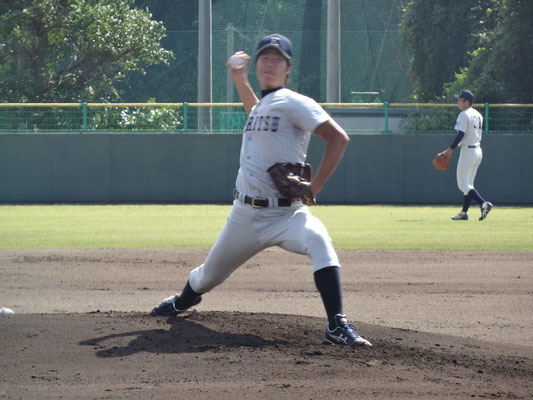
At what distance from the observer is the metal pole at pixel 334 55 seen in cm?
2414

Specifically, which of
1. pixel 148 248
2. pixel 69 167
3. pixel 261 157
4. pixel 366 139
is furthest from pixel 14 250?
pixel 366 139

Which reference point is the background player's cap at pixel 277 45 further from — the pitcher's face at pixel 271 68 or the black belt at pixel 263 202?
the black belt at pixel 263 202

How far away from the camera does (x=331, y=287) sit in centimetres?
516

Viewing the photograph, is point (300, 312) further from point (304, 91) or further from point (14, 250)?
point (304, 91)

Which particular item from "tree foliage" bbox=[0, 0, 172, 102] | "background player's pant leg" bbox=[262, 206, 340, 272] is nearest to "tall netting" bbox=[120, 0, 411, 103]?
"tree foliage" bbox=[0, 0, 172, 102]

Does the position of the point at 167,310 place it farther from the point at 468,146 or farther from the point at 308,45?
the point at 308,45

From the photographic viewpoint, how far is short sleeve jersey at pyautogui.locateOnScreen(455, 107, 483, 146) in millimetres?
15422

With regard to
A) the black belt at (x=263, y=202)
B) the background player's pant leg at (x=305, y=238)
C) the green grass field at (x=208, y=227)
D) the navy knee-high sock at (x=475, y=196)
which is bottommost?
the green grass field at (x=208, y=227)

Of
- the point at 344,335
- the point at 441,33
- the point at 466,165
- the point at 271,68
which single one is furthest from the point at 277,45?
the point at 441,33

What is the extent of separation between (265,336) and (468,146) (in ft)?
36.0

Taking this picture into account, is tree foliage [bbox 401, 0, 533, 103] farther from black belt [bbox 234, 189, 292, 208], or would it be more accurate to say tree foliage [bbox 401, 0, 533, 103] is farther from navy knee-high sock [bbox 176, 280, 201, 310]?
black belt [bbox 234, 189, 292, 208]

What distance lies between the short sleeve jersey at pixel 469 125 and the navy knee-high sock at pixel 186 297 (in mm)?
10348

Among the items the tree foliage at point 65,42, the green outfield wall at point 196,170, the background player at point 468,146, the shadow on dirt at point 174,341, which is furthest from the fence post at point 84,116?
the shadow on dirt at point 174,341

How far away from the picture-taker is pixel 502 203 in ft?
68.9
